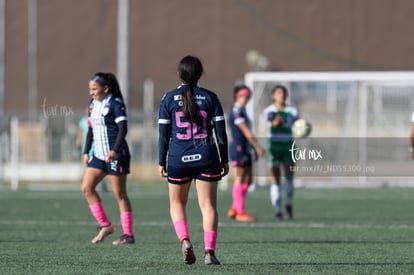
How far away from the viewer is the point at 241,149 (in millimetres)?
16734

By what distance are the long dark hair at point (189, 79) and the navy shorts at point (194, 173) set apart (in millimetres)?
491

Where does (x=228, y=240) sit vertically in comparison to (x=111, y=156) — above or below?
below

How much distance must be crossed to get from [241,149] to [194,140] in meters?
7.14

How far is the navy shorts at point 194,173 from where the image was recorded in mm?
9709

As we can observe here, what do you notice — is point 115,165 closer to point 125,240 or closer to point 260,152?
point 125,240

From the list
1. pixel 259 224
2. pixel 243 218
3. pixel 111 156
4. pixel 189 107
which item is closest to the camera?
pixel 189 107

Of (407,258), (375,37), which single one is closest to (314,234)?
(407,258)

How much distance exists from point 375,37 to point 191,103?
35082 millimetres

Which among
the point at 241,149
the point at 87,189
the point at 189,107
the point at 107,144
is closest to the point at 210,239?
the point at 189,107

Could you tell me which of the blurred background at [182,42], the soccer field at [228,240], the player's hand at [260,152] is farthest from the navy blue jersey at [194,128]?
the blurred background at [182,42]

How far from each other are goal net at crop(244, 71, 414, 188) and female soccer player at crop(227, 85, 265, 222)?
10464mm

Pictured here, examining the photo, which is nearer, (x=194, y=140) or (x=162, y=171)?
(x=194, y=140)

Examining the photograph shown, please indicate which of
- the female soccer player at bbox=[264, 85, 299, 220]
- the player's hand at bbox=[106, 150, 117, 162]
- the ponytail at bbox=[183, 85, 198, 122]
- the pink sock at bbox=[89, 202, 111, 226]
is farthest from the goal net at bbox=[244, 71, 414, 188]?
the ponytail at bbox=[183, 85, 198, 122]

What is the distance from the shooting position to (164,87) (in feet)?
147
